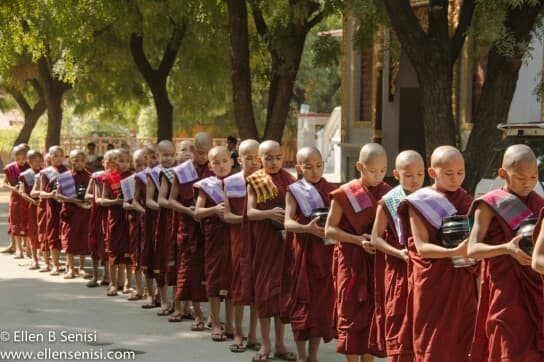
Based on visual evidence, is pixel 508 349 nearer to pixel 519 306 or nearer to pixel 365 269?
pixel 519 306

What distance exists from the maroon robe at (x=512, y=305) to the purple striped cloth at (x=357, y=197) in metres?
1.56

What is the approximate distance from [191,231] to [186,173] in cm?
59

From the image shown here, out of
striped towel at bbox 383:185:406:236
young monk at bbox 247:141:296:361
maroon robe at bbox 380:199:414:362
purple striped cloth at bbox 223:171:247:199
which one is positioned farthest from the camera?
purple striped cloth at bbox 223:171:247:199

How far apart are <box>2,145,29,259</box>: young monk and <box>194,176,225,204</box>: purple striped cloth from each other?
23.4 feet

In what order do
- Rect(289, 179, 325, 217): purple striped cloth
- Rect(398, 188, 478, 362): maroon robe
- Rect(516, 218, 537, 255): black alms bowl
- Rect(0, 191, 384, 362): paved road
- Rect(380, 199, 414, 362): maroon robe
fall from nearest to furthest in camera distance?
1. Rect(516, 218, 537, 255): black alms bowl
2. Rect(398, 188, 478, 362): maroon robe
3. Rect(380, 199, 414, 362): maroon robe
4. Rect(289, 179, 325, 217): purple striped cloth
5. Rect(0, 191, 384, 362): paved road

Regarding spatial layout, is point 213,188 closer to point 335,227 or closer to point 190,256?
point 190,256

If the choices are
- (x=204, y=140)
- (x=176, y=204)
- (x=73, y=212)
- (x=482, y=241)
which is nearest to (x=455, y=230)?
(x=482, y=241)

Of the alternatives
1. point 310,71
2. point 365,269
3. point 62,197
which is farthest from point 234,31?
point 310,71

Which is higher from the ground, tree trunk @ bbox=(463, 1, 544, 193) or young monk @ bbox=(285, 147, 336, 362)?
tree trunk @ bbox=(463, 1, 544, 193)

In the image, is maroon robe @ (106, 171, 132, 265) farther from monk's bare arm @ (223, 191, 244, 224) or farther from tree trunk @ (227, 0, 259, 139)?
monk's bare arm @ (223, 191, 244, 224)

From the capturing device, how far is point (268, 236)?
866 cm

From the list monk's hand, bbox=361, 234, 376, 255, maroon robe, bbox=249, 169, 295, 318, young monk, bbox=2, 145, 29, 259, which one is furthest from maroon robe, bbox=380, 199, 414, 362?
young monk, bbox=2, 145, 29, 259

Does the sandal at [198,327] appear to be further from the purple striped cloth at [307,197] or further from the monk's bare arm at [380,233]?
the monk's bare arm at [380,233]

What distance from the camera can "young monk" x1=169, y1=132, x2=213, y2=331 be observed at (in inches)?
397
